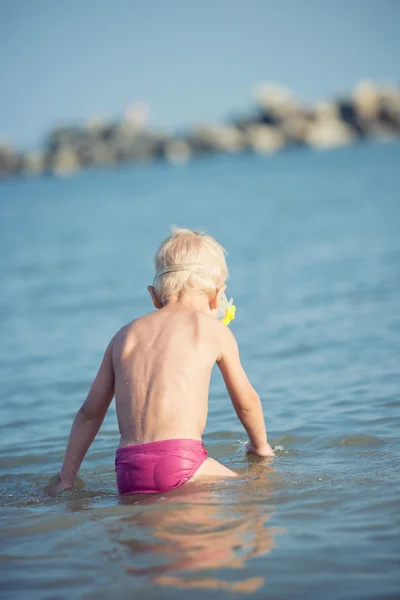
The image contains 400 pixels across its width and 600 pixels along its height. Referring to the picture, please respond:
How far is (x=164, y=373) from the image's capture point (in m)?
3.18

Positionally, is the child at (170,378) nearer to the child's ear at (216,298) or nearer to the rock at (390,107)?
the child's ear at (216,298)

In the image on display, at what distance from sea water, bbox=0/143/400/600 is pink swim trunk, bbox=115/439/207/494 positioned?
0.19 ft

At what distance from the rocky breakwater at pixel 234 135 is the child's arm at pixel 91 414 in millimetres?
97500

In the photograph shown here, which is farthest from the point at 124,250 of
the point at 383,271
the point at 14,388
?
the point at 14,388

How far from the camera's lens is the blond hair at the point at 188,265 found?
3.31 meters

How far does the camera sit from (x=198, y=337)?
3230 mm

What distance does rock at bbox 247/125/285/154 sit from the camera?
105062mm

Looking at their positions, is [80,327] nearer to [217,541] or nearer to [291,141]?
[217,541]

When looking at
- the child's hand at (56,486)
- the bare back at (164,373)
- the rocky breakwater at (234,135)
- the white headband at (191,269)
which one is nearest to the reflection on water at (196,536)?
the bare back at (164,373)

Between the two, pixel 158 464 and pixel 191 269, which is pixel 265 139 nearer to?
pixel 191 269

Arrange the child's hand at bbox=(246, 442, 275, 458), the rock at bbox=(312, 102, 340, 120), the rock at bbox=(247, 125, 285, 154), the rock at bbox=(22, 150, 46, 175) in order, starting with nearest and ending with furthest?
the child's hand at bbox=(246, 442, 275, 458) < the rock at bbox=(312, 102, 340, 120) < the rock at bbox=(247, 125, 285, 154) < the rock at bbox=(22, 150, 46, 175)

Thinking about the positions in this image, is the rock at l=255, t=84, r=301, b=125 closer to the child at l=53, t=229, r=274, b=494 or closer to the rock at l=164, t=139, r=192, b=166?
the rock at l=164, t=139, r=192, b=166

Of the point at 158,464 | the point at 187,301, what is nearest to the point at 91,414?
the point at 158,464

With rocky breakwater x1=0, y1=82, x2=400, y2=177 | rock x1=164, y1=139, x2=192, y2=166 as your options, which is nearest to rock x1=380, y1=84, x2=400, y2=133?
rocky breakwater x1=0, y1=82, x2=400, y2=177
